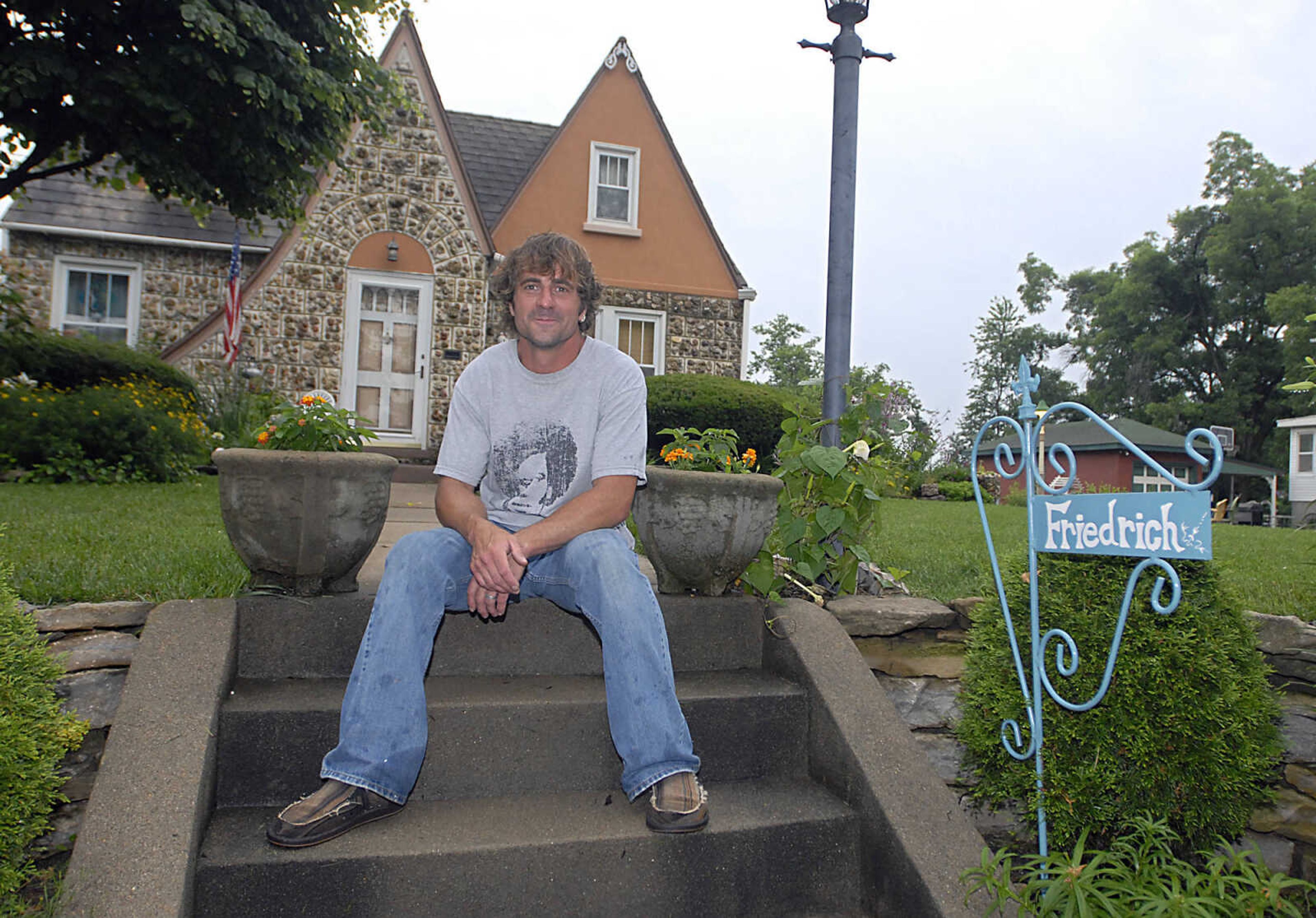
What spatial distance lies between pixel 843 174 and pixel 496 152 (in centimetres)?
1045

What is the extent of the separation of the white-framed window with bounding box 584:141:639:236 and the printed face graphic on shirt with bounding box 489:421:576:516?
32.7ft

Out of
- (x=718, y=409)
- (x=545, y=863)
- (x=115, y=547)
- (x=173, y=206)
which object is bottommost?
(x=545, y=863)

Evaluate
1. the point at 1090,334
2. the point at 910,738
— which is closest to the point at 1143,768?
the point at 910,738

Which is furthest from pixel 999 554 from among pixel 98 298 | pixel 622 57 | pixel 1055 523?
pixel 98 298

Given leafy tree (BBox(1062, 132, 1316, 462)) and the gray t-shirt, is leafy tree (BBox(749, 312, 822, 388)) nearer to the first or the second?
leafy tree (BBox(1062, 132, 1316, 462))

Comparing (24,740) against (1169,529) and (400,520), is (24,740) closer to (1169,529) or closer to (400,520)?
(1169,529)

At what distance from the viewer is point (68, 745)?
1.85 meters

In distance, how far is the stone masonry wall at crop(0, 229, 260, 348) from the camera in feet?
37.4

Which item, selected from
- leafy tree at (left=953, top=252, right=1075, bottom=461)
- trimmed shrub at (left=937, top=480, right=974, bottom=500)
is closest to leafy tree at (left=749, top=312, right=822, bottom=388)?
leafy tree at (left=953, top=252, right=1075, bottom=461)

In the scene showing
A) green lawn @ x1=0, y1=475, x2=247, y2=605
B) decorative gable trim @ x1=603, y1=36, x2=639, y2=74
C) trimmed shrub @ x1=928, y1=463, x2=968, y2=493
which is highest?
decorative gable trim @ x1=603, y1=36, x2=639, y2=74

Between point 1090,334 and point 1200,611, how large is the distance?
35192mm

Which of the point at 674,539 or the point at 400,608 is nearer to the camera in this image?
the point at 400,608

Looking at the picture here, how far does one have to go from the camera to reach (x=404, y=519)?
5008 millimetres

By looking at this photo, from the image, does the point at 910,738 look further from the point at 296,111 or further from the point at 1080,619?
the point at 296,111
